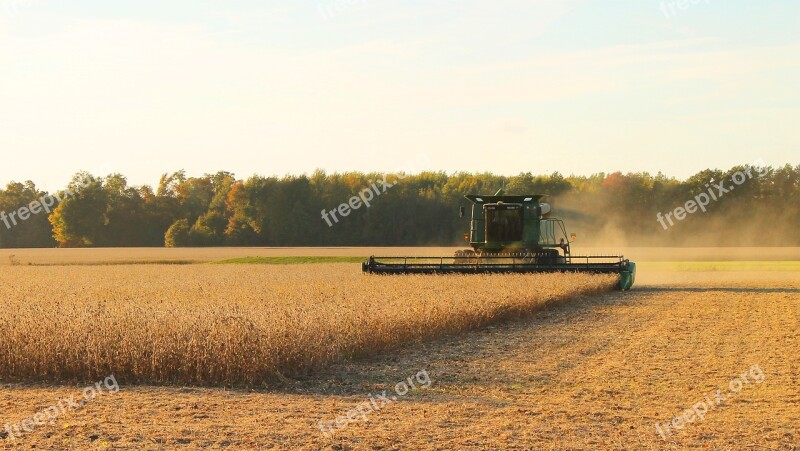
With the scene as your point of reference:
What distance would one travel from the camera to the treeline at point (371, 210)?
65.0 meters

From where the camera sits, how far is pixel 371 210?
74625 millimetres

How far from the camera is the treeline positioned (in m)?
65.0

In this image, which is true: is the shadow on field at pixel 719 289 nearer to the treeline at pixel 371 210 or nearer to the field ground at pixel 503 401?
the field ground at pixel 503 401

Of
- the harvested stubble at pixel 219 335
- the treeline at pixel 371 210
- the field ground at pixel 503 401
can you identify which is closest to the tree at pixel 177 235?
the treeline at pixel 371 210

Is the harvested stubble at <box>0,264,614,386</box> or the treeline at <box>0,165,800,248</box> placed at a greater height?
the treeline at <box>0,165,800,248</box>

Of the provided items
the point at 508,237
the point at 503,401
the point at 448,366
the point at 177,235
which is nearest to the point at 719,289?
the point at 508,237

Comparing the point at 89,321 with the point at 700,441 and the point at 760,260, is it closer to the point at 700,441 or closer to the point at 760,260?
the point at 700,441

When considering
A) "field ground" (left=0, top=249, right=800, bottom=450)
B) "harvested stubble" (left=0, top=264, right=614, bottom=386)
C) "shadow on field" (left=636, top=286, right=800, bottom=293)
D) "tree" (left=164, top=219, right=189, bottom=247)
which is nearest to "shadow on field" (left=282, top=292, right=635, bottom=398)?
"field ground" (left=0, top=249, right=800, bottom=450)

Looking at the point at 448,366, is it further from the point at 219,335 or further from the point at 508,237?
the point at 508,237

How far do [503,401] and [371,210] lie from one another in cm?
6545

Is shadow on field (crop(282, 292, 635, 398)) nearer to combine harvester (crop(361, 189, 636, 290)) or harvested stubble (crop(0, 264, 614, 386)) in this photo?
harvested stubble (crop(0, 264, 614, 386))

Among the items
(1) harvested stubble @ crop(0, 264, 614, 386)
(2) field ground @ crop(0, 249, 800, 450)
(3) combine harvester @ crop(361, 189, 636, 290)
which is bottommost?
(2) field ground @ crop(0, 249, 800, 450)

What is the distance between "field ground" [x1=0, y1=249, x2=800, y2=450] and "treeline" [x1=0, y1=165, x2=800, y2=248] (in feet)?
116

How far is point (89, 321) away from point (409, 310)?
4.95m
